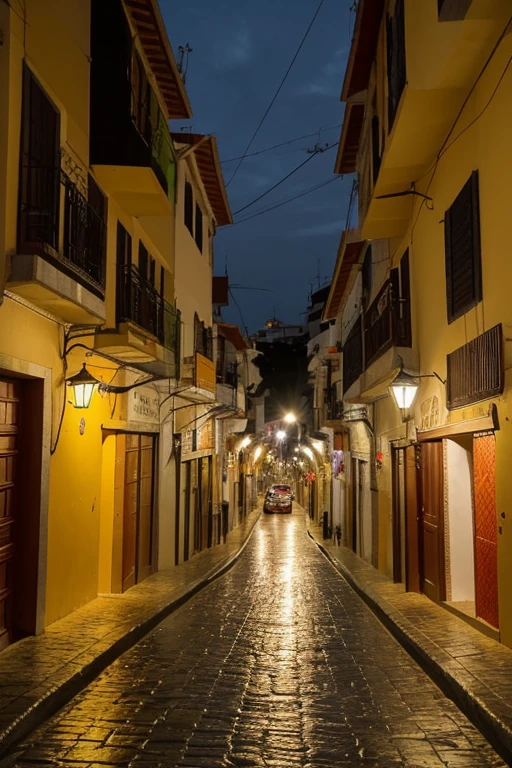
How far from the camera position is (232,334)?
33.3 meters

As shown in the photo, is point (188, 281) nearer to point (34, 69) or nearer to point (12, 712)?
point (34, 69)

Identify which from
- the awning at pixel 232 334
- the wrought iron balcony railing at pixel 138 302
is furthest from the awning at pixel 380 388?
the awning at pixel 232 334

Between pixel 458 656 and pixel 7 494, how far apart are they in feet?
18.3

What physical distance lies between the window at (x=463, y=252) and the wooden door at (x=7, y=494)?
5.94 meters

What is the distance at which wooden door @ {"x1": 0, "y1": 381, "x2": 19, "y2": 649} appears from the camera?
8.76 meters

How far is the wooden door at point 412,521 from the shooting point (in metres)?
13.4

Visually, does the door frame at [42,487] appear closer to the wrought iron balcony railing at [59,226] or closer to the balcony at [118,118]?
the wrought iron balcony railing at [59,226]

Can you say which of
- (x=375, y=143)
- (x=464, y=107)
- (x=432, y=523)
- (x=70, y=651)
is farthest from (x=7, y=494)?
(x=375, y=143)

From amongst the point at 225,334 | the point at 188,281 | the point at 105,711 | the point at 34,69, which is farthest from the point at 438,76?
the point at 225,334

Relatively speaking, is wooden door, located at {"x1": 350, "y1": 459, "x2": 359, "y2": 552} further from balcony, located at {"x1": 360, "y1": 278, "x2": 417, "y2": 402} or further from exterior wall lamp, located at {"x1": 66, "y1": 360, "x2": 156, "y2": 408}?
exterior wall lamp, located at {"x1": 66, "y1": 360, "x2": 156, "y2": 408}

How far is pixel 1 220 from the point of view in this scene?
7621 mm

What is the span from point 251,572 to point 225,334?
620 inches

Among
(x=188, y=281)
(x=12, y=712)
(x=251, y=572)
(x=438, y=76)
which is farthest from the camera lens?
(x=188, y=281)

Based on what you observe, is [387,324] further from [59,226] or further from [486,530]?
[59,226]
